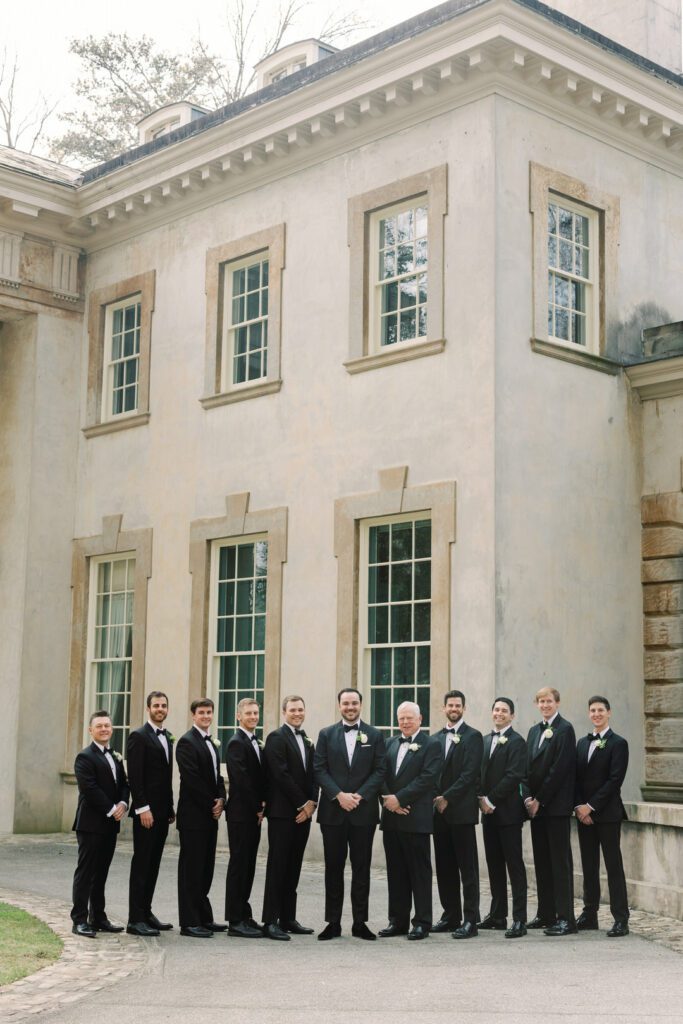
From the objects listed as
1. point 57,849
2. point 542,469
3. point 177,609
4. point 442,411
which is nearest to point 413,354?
point 442,411

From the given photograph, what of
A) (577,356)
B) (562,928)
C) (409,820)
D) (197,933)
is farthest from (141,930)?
(577,356)

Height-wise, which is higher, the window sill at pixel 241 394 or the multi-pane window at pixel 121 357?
the multi-pane window at pixel 121 357

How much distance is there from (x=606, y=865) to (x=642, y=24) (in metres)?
11.7

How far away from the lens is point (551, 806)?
1091cm

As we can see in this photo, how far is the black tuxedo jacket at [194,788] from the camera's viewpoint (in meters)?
10.7

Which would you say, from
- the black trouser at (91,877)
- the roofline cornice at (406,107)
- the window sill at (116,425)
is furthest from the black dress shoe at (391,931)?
the window sill at (116,425)

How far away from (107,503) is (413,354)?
19.4ft

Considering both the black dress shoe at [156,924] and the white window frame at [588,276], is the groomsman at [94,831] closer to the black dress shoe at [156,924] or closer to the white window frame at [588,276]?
the black dress shoe at [156,924]

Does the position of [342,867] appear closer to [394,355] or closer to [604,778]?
[604,778]

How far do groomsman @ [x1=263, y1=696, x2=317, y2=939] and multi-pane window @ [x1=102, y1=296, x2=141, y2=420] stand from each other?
9555mm

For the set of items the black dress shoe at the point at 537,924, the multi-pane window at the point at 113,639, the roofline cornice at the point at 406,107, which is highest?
the roofline cornice at the point at 406,107

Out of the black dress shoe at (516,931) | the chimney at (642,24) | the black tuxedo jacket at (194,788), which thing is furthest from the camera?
the chimney at (642,24)

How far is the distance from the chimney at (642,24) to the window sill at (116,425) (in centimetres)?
780

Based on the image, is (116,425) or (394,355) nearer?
(394,355)
